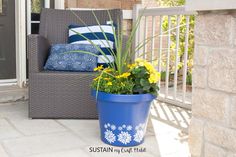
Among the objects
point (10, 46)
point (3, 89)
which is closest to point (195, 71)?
point (3, 89)

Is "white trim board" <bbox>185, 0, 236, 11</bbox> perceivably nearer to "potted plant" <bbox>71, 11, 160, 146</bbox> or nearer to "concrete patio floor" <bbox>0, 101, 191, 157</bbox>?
"potted plant" <bbox>71, 11, 160, 146</bbox>

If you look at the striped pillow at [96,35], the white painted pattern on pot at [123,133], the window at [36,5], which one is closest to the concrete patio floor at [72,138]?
the white painted pattern on pot at [123,133]

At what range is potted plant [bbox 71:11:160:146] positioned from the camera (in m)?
2.30

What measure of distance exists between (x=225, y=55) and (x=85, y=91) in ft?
4.96

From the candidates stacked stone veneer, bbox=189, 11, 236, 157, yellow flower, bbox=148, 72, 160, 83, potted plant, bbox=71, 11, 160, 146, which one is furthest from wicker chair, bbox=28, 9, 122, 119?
stacked stone veneer, bbox=189, 11, 236, 157

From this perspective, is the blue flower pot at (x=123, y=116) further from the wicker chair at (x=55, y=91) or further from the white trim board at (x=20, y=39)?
the white trim board at (x=20, y=39)

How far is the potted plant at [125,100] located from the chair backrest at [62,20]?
1.08m

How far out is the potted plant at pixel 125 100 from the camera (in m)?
2.30

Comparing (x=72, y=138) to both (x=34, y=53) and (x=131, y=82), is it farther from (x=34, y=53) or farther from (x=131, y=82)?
(x=34, y=53)

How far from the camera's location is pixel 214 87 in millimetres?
1697

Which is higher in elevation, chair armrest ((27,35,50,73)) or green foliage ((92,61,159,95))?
chair armrest ((27,35,50,73))

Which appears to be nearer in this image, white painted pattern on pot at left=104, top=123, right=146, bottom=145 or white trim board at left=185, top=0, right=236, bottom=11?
white trim board at left=185, top=0, right=236, bottom=11

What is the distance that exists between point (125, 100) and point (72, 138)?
0.54m

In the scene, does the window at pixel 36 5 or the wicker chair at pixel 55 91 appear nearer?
the wicker chair at pixel 55 91
